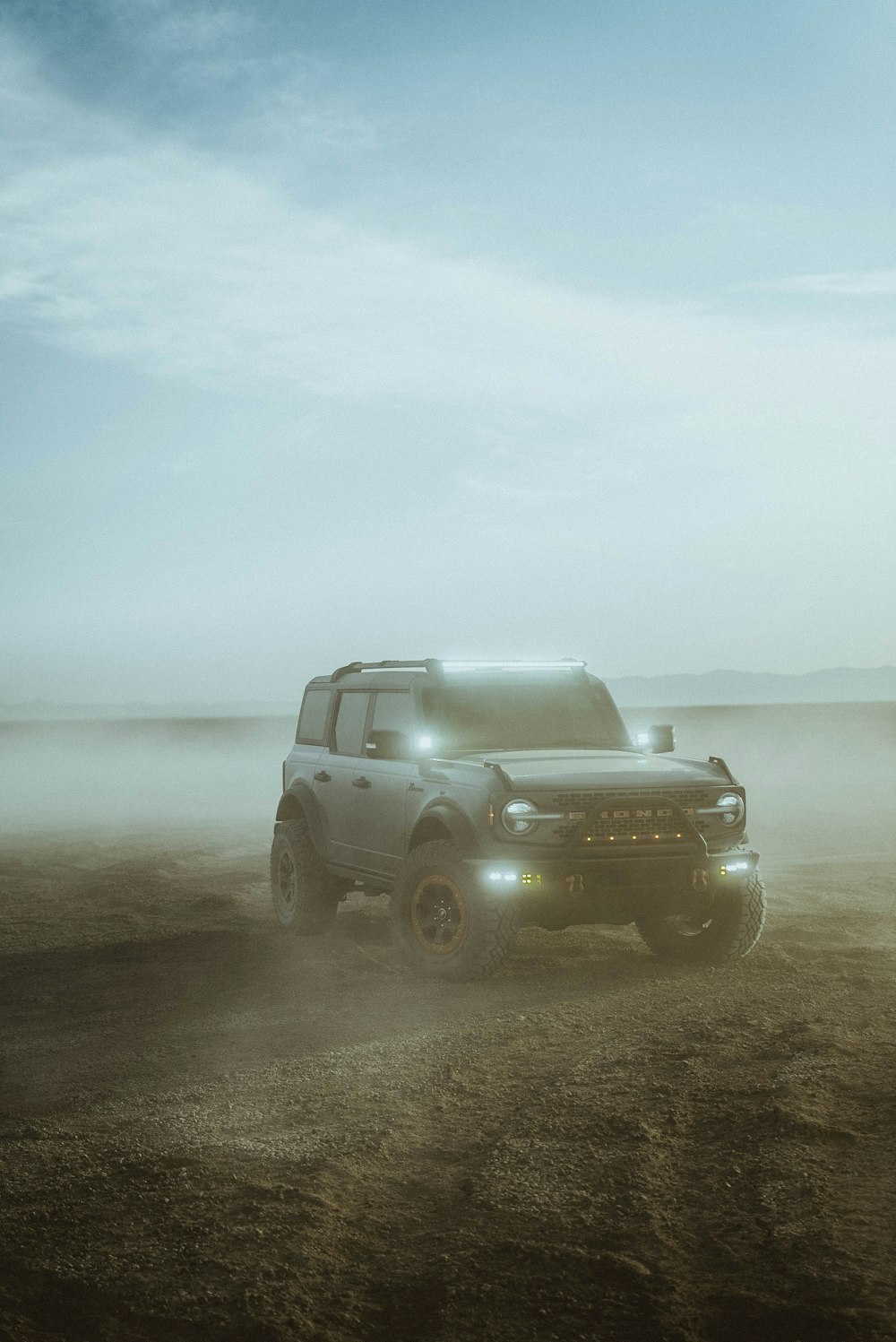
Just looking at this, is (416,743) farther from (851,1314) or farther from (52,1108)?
(851,1314)

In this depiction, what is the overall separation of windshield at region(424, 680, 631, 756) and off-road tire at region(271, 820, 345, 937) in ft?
6.59

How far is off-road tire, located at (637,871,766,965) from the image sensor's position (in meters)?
9.16

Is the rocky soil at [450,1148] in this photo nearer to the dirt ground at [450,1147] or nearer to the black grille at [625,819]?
the dirt ground at [450,1147]

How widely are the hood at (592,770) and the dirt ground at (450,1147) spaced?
1.36 metres

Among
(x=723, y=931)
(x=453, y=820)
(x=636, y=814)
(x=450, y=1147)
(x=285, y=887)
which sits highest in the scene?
(x=636, y=814)

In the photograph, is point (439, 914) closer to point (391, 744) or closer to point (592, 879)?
point (592, 879)

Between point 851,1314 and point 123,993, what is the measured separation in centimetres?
608

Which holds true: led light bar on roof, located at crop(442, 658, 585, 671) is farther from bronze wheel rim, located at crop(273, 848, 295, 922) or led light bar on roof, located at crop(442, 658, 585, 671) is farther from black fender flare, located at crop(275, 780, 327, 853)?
bronze wheel rim, located at crop(273, 848, 295, 922)

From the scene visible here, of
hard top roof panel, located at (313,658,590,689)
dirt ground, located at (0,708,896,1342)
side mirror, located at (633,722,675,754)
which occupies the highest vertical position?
hard top roof panel, located at (313,658,590,689)

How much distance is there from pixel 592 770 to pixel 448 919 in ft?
4.57

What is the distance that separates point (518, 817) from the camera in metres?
8.46

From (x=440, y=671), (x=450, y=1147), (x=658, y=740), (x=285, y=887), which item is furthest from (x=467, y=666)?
(x=450, y=1147)

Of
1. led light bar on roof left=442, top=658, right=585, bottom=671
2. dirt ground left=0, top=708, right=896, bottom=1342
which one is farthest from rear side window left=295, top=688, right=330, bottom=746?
dirt ground left=0, top=708, right=896, bottom=1342

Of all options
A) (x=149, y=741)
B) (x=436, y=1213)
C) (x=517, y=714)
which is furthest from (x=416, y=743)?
(x=149, y=741)
